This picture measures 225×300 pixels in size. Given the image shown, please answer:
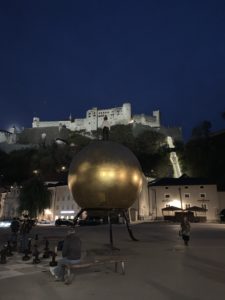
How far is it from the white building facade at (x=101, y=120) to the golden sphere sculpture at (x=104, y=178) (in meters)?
131

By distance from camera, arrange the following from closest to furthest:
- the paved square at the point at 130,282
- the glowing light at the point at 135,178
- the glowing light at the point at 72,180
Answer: the paved square at the point at 130,282 → the glowing light at the point at 72,180 → the glowing light at the point at 135,178

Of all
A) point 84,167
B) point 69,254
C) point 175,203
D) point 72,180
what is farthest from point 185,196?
point 69,254

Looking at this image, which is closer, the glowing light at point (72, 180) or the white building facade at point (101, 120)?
the glowing light at point (72, 180)

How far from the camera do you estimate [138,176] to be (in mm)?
12531

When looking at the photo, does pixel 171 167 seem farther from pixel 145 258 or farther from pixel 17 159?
pixel 145 258

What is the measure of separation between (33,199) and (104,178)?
4103 cm

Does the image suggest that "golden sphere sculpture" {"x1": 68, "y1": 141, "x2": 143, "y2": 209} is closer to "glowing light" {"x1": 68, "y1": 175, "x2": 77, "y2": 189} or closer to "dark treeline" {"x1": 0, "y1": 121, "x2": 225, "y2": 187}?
"glowing light" {"x1": 68, "y1": 175, "x2": 77, "y2": 189}

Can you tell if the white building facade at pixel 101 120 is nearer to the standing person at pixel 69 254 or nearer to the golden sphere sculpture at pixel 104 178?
the golden sphere sculpture at pixel 104 178

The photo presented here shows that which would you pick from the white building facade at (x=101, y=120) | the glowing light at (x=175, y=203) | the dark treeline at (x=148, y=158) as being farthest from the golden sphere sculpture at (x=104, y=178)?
the white building facade at (x=101, y=120)

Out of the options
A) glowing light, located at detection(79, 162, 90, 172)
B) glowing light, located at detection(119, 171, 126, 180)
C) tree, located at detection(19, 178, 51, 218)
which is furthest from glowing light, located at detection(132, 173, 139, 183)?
tree, located at detection(19, 178, 51, 218)

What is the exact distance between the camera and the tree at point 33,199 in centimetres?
4919

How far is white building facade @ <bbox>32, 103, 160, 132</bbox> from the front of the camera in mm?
145500

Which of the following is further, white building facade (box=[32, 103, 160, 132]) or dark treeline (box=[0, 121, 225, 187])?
white building facade (box=[32, 103, 160, 132])

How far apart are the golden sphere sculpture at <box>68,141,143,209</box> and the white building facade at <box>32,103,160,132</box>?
5170 inches
